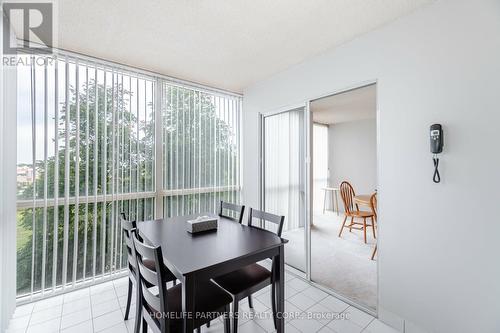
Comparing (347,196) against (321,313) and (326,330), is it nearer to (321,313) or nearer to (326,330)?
(321,313)

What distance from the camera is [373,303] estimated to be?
2.28 m

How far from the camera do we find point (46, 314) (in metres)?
2.13

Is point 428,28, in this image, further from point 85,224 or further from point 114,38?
point 85,224

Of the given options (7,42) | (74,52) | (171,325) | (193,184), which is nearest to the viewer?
(171,325)

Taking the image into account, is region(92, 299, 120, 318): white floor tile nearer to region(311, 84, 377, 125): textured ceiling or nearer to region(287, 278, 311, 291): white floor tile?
region(287, 278, 311, 291): white floor tile

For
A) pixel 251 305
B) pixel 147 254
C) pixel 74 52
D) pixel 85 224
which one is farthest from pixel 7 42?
pixel 251 305

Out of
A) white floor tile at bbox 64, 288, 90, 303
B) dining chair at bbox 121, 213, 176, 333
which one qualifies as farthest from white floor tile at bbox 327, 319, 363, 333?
white floor tile at bbox 64, 288, 90, 303

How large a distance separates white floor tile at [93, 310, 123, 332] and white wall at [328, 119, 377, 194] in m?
5.61

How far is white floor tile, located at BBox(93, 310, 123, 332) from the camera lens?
6.45 ft

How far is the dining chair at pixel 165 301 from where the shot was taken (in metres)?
1.29

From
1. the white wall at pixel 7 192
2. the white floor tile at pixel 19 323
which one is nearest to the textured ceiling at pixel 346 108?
the white wall at pixel 7 192

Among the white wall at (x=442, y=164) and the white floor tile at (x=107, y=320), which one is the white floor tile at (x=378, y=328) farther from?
the white floor tile at (x=107, y=320)

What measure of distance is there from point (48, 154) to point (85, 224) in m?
0.85

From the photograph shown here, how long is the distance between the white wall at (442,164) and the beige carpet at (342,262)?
52 cm
